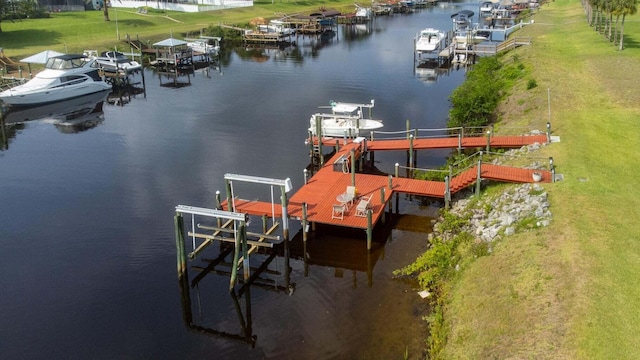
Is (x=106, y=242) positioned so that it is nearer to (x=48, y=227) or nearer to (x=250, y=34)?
(x=48, y=227)

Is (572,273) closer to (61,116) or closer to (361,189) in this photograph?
(361,189)

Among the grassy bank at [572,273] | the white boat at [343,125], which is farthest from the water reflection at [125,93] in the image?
the grassy bank at [572,273]

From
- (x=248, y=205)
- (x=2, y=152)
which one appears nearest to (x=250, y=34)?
(x=2, y=152)

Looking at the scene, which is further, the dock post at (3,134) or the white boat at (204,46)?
the white boat at (204,46)

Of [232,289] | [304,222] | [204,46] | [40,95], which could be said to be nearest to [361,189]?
[304,222]

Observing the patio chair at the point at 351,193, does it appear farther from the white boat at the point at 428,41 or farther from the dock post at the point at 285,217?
the white boat at the point at 428,41

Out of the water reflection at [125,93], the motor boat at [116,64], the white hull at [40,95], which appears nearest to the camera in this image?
the white hull at [40,95]
